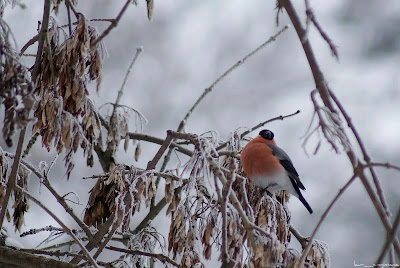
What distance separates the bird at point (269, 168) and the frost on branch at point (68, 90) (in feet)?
2.21

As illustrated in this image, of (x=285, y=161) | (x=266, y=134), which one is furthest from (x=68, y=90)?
(x=266, y=134)

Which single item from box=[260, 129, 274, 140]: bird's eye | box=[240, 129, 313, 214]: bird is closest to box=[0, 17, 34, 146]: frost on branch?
box=[240, 129, 313, 214]: bird

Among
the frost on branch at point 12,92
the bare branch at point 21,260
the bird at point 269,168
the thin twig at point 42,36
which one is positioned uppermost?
the bird at point 269,168

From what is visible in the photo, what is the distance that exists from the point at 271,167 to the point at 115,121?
0.63 m

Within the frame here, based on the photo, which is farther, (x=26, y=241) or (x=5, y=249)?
(x=26, y=241)

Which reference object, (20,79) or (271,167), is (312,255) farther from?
(20,79)

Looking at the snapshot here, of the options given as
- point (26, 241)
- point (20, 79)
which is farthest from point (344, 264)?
point (20, 79)

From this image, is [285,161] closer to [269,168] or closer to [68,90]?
[269,168]

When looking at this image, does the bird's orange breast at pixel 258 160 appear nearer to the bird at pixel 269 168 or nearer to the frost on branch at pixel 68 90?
the bird at pixel 269 168

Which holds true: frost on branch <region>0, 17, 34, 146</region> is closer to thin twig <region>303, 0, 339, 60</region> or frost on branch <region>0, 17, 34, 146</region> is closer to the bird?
thin twig <region>303, 0, 339, 60</region>

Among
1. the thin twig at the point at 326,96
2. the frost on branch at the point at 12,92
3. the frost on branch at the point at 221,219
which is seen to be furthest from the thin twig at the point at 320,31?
the frost on branch at the point at 12,92

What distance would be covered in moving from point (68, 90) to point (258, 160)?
39.0 inches

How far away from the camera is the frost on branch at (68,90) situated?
156 cm

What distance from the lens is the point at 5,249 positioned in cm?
192
